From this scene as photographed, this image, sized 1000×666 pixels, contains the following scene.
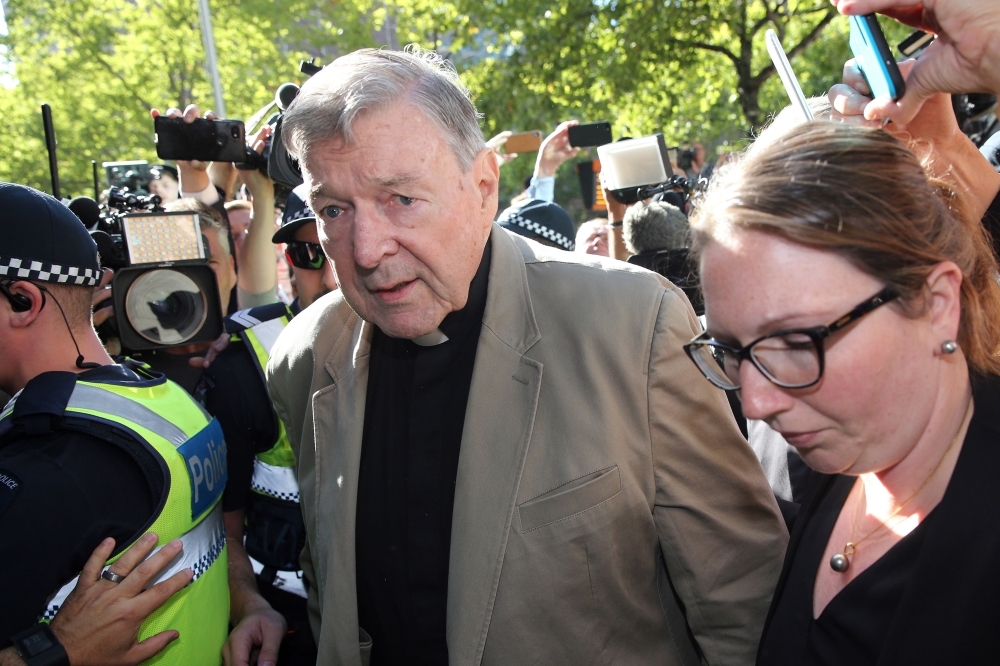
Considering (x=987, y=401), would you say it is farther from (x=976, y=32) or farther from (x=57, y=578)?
(x=57, y=578)

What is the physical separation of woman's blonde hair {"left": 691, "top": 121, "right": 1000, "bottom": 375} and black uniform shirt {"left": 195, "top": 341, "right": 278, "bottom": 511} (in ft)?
6.35

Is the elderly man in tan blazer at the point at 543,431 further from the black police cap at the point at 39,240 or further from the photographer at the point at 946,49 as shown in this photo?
the black police cap at the point at 39,240

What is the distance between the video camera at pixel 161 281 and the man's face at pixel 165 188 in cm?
238

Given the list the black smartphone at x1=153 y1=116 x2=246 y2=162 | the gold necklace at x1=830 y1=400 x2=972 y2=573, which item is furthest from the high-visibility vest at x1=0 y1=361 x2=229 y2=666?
the gold necklace at x1=830 y1=400 x2=972 y2=573

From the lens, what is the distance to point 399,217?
181 cm

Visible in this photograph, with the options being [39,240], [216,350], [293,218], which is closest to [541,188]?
[293,218]

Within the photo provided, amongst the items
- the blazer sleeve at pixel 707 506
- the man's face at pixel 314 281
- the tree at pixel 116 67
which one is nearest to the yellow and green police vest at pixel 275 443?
the man's face at pixel 314 281

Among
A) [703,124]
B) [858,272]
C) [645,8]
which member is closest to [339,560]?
[858,272]

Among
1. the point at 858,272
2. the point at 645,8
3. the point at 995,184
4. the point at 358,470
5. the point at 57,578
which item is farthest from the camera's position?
the point at 645,8

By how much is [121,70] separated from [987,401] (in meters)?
19.8

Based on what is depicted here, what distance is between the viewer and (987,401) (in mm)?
1340

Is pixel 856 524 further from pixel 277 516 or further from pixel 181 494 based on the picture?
pixel 277 516

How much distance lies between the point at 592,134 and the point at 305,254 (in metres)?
2.58

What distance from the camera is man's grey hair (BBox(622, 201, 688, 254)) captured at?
13.5ft
